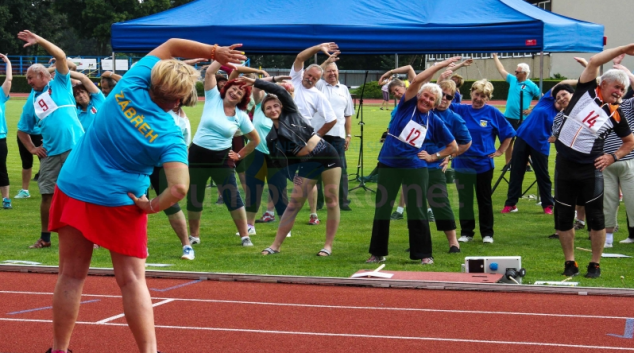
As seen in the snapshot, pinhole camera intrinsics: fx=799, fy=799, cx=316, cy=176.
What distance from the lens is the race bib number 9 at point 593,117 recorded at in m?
6.90

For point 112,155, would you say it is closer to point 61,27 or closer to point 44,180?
point 44,180

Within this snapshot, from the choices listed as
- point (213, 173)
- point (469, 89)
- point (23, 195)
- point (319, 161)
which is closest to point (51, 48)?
point (213, 173)

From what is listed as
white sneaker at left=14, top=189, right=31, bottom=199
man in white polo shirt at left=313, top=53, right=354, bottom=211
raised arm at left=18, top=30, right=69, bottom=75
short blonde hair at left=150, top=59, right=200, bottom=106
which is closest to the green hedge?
man in white polo shirt at left=313, top=53, right=354, bottom=211

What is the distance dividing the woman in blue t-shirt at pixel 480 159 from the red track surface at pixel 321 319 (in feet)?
9.31

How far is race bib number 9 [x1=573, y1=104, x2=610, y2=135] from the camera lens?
690 centimetres

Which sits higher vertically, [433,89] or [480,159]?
[433,89]

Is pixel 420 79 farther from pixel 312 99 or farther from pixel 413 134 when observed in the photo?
pixel 312 99

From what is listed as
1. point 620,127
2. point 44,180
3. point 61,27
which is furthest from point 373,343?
point 61,27

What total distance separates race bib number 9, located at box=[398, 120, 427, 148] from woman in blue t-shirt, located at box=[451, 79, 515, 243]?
70.1 inches

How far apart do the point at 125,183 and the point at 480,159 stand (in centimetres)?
593

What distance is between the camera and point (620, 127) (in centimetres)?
709

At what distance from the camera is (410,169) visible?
25.6ft

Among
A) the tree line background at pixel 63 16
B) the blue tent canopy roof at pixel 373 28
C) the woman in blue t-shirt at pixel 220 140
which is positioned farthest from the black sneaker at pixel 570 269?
the tree line background at pixel 63 16

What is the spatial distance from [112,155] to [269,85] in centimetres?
388
